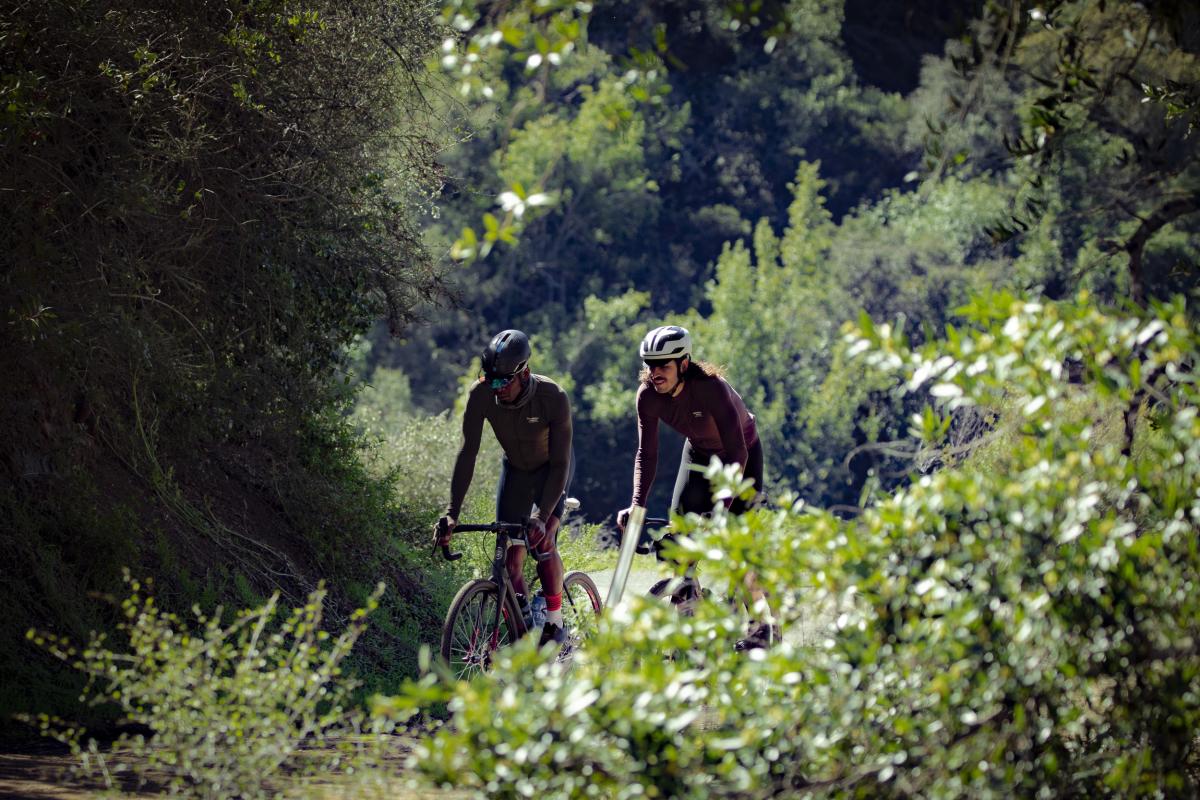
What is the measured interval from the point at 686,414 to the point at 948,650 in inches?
178

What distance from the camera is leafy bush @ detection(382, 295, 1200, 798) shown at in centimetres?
398

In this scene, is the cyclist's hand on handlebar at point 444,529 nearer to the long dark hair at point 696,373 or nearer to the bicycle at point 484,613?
the bicycle at point 484,613

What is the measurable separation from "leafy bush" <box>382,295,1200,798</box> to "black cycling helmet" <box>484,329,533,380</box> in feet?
12.0

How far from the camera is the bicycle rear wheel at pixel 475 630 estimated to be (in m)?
8.13

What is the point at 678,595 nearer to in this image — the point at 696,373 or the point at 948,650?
the point at 696,373

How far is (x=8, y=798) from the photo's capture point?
562 cm

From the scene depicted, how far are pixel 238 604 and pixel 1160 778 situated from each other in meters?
6.77

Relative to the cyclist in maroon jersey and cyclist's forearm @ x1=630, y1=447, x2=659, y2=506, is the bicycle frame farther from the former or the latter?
cyclist's forearm @ x1=630, y1=447, x2=659, y2=506

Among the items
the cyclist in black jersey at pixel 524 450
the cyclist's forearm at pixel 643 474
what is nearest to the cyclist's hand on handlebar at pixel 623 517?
the cyclist's forearm at pixel 643 474

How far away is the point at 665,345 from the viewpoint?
8.31m

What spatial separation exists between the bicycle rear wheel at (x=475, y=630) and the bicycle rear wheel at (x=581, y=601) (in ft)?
2.59

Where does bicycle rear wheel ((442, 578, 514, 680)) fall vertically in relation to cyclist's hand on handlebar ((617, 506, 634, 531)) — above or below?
below

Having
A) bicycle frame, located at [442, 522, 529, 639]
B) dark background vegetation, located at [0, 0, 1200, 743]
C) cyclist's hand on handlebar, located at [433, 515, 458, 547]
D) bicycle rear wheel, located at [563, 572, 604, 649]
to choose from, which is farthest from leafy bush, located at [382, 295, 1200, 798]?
bicycle rear wheel, located at [563, 572, 604, 649]

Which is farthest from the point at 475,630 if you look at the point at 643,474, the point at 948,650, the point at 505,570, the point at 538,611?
the point at 948,650
